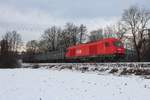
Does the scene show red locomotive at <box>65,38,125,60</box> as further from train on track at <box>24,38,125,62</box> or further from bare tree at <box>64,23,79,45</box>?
bare tree at <box>64,23,79,45</box>

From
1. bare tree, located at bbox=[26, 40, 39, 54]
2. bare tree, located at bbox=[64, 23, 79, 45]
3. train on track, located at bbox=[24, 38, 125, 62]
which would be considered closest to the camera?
train on track, located at bbox=[24, 38, 125, 62]

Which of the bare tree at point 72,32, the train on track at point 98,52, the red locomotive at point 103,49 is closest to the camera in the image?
the red locomotive at point 103,49

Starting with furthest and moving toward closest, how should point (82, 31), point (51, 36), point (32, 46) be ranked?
1. point (32, 46)
2. point (51, 36)
3. point (82, 31)

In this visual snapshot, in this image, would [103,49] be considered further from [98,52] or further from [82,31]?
[82,31]

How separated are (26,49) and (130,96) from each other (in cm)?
12241

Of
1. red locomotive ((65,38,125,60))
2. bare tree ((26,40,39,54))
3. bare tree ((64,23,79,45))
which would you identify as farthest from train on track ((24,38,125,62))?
bare tree ((26,40,39,54))

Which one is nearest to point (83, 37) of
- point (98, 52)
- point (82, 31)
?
point (82, 31)

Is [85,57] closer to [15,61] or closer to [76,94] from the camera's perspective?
[15,61]

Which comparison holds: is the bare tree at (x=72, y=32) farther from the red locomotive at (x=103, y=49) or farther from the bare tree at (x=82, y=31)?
the red locomotive at (x=103, y=49)

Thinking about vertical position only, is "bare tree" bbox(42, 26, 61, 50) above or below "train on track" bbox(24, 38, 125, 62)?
above

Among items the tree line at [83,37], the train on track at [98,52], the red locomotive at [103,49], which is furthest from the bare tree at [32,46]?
the red locomotive at [103,49]

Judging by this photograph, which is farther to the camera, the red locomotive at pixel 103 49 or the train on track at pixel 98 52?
the train on track at pixel 98 52

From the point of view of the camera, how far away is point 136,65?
2733 cm

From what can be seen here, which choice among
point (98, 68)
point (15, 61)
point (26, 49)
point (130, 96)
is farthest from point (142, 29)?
point (26, 49)
